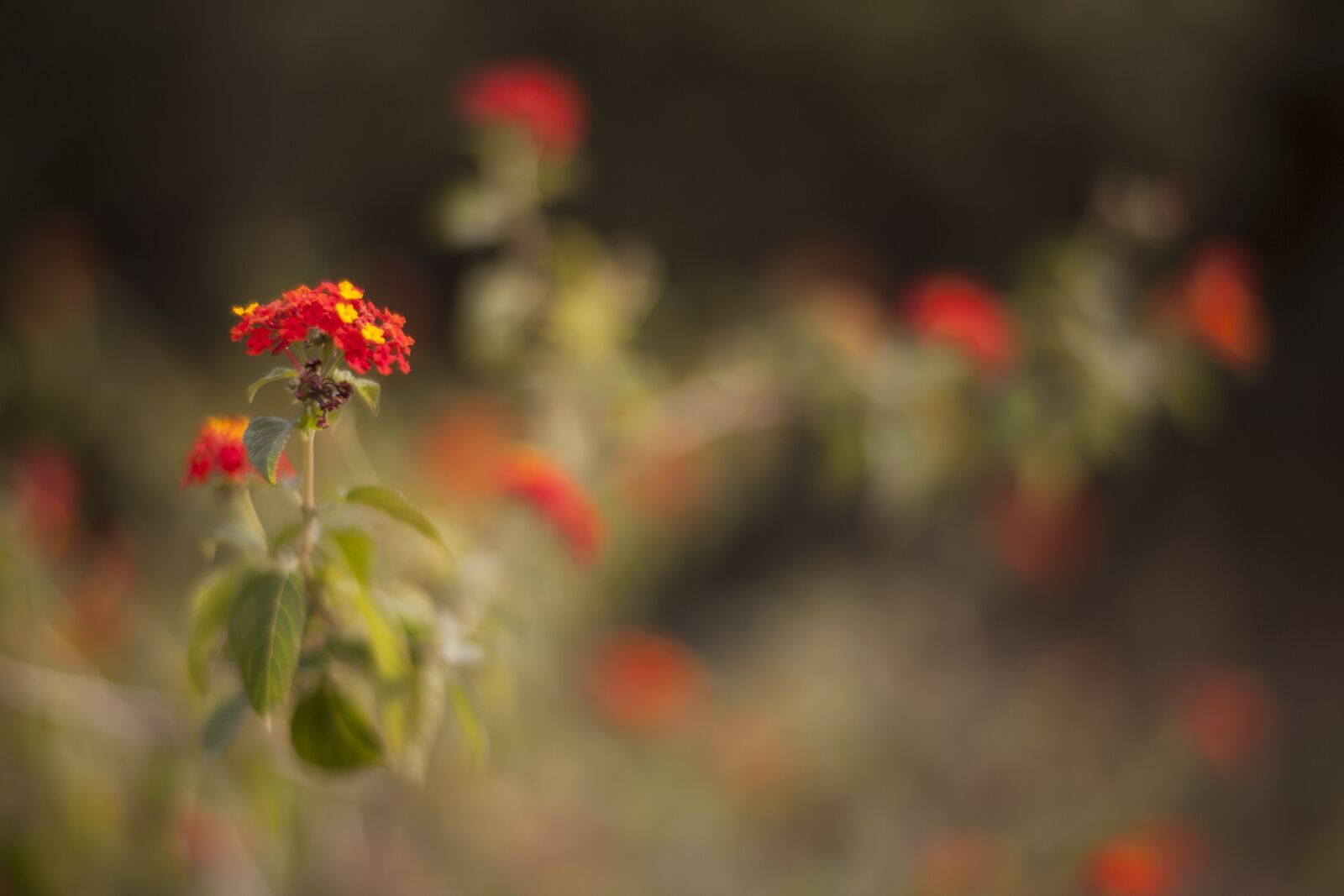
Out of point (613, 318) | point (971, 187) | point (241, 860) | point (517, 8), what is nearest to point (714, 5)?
point (517, 8)

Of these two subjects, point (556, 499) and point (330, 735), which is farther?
point (556, 499)

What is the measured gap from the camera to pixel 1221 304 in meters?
1.34

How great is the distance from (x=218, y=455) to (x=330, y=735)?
23 cm

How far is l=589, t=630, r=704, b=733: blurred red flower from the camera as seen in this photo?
210cm

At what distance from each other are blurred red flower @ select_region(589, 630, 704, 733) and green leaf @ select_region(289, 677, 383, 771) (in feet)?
4.60

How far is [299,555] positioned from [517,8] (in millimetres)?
3217

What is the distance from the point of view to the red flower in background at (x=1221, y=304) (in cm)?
134

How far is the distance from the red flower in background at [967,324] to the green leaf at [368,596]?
37.6 inches

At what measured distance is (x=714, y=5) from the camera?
3135 millimetres

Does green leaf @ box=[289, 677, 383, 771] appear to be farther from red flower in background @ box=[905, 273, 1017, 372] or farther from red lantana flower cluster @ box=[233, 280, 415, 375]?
red flower in background @ box=[905, 273, 1017, 372]

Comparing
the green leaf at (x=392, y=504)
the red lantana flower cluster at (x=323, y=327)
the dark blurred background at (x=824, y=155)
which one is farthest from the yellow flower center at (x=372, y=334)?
the dark blurred background at (x=824, y=155)

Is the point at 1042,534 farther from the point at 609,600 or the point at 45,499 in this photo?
the point at 45,499


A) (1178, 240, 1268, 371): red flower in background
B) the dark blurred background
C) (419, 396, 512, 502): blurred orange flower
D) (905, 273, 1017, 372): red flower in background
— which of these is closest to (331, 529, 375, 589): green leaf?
(905, 273, 1017, 372): red flower in background

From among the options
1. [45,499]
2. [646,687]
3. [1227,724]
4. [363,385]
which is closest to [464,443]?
[646,687]
